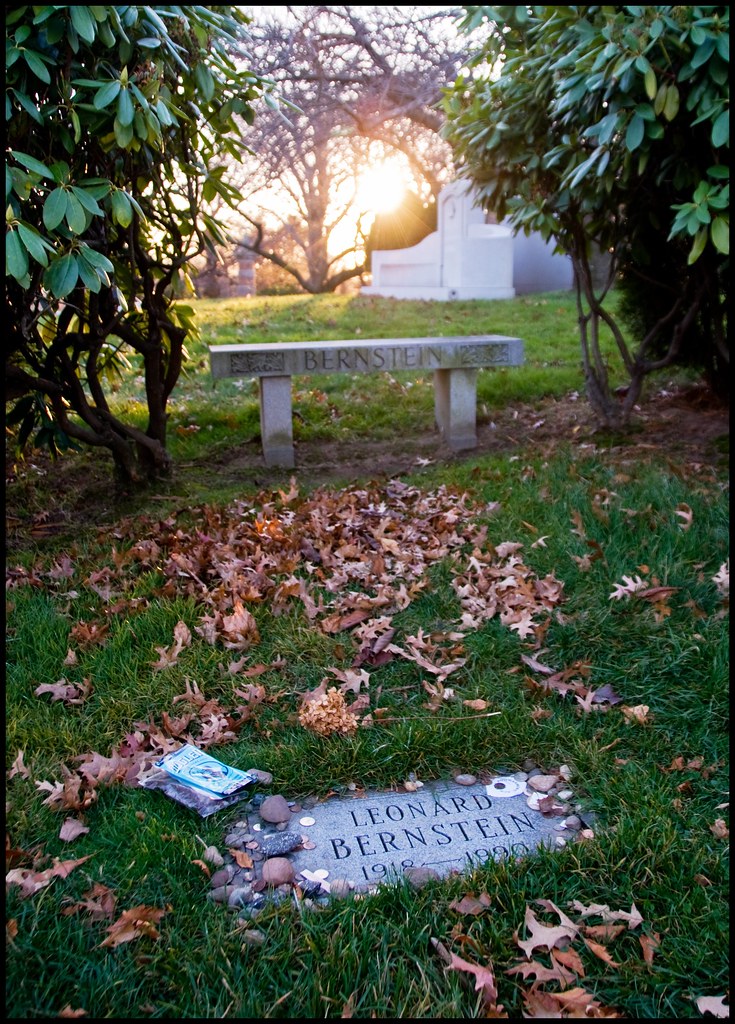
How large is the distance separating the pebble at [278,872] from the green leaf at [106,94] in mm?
2999

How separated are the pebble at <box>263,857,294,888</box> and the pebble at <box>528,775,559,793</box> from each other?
0.85 m

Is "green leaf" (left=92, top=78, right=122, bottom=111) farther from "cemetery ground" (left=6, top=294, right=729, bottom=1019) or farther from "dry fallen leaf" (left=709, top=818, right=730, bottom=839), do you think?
"dry fallen leaf" (left=709, top=818, right=730, bottom=839)

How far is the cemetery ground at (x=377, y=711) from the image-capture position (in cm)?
215

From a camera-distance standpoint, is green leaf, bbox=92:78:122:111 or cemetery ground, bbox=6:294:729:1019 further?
green leaf, bbox=92:78:122:111

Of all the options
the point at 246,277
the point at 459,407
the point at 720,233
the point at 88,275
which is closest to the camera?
the point at 88,275

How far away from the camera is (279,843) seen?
8.56ft

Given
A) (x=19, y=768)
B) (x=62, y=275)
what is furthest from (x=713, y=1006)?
(x=62, y=275)

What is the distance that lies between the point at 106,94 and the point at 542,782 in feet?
10.4

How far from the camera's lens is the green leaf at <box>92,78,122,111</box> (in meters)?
3.69

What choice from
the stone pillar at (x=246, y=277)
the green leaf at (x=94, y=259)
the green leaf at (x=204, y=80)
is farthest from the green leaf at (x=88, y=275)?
the stone pillar at (x=246, y=277)

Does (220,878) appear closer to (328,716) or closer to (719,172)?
(328,716)

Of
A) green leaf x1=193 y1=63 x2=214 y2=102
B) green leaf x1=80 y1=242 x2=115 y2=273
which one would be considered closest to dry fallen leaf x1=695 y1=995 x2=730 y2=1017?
green leaf x1=80 y1=242 x2=115 y2=273

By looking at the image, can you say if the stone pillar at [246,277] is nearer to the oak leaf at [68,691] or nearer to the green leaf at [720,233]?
the green leaf at [720,233]

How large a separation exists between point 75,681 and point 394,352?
401 cm
